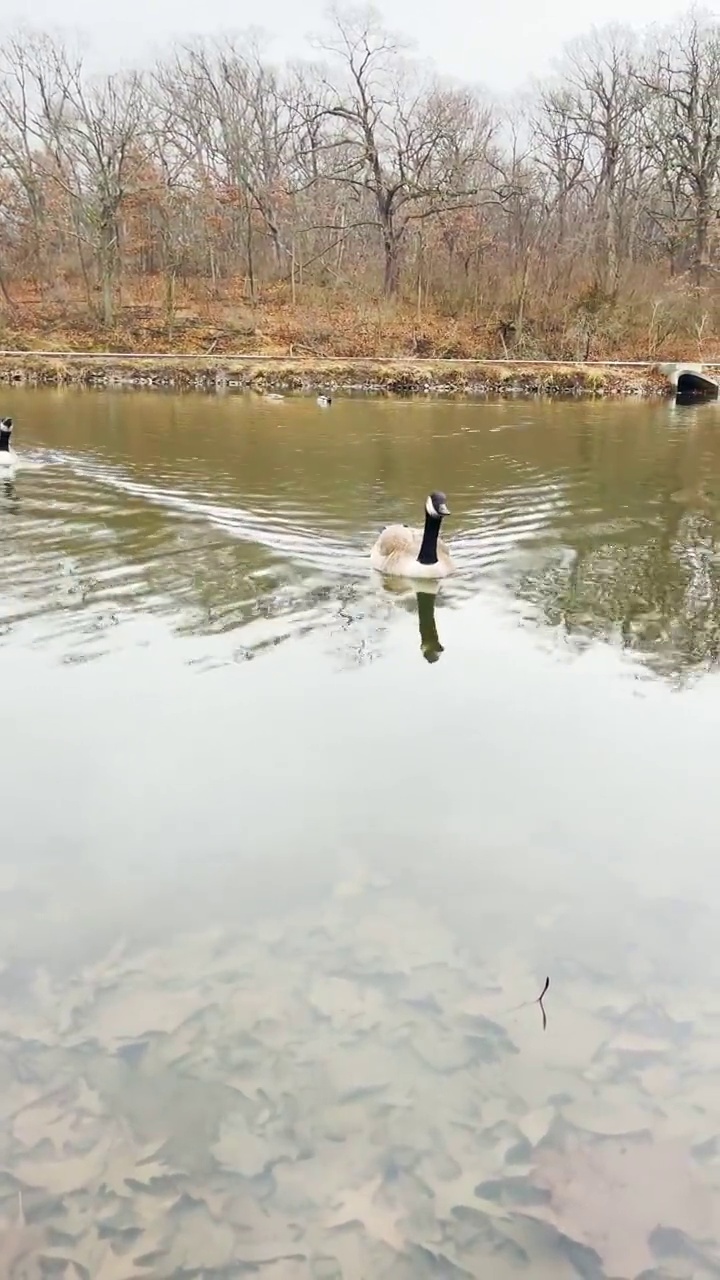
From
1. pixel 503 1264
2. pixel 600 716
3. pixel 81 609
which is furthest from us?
pixel 81 609

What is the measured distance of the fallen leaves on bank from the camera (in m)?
2.89

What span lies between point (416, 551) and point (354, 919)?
6431mm

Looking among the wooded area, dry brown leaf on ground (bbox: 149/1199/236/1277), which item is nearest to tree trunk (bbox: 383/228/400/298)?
the wooded area

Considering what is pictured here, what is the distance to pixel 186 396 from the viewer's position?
2984cm

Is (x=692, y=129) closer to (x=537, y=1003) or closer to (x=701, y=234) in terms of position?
(x=701, y=234)

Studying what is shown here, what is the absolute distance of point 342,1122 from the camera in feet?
11.0

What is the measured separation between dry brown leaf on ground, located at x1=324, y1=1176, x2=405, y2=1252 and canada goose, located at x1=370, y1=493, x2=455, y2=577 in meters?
7.60

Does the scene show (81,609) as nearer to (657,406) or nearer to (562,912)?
(562,912)

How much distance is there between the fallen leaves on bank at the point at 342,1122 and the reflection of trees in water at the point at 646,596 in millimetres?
4900

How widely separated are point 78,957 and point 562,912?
8.07 feet

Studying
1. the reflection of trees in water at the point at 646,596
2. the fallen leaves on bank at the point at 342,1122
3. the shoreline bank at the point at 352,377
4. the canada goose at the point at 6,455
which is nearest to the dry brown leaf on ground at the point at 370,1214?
the fallen leaves on bank at the point at 342,1122

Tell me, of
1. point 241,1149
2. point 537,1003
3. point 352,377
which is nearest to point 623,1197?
→ point 537,1003

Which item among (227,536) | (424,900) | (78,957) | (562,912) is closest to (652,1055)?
(562,912)

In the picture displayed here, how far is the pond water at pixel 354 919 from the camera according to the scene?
3.01 m
